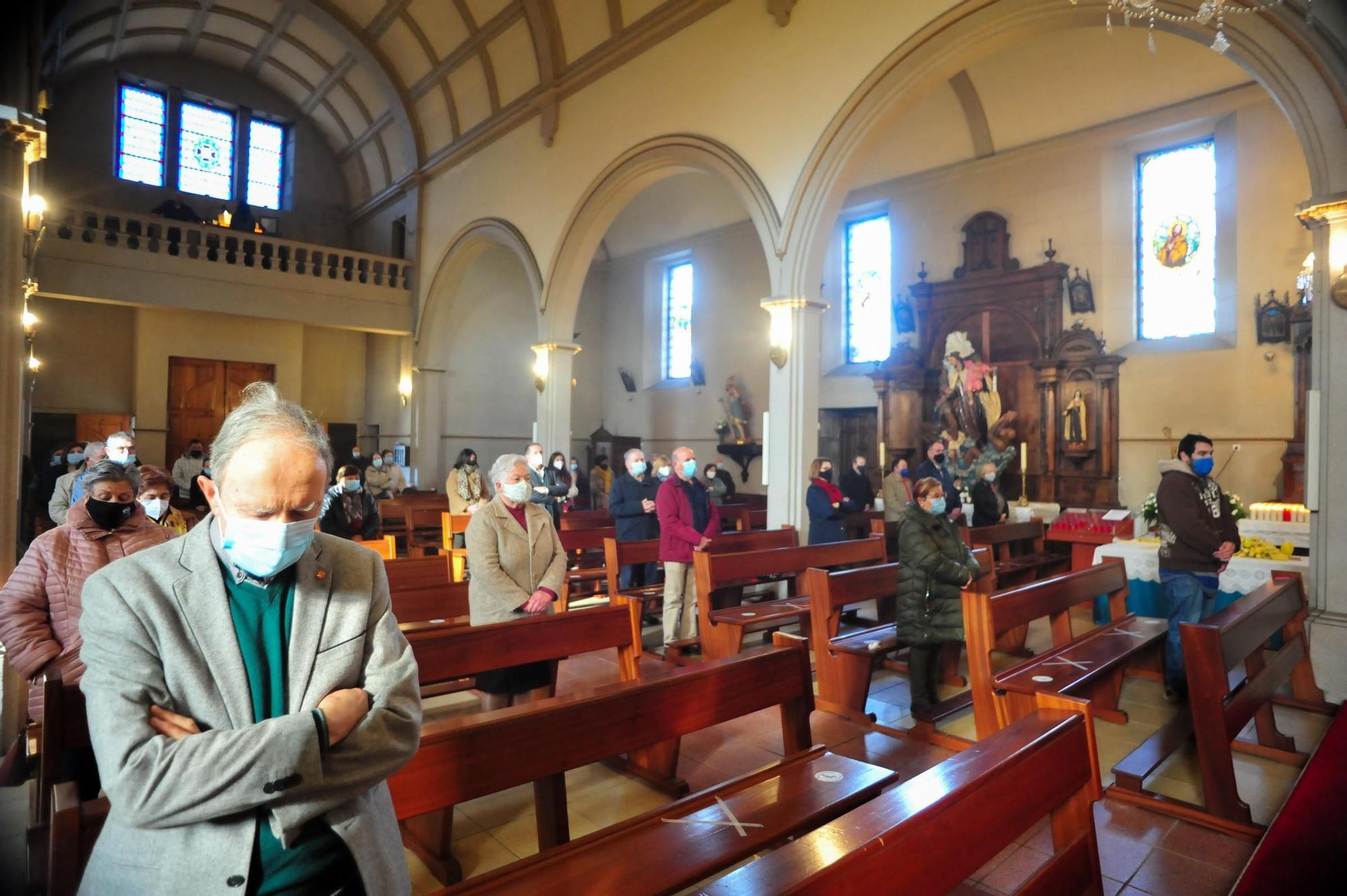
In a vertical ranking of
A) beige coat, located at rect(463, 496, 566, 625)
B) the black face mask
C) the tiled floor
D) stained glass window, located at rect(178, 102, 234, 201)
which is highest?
stained glass window, located at rect(178, 102, 234, 201)

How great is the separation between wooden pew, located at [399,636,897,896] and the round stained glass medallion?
366 inches

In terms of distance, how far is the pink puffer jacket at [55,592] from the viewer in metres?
2.54

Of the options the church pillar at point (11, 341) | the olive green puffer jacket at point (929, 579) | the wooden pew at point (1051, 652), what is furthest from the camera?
the olive green puffer jacket at point (929, 579)

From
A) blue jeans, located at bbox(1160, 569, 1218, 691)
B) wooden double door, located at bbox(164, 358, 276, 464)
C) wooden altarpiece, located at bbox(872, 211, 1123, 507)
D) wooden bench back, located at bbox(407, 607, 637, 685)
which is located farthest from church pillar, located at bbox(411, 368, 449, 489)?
blue jeans, located at bbox(1160, 569, 1218, 691)

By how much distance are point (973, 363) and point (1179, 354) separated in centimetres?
240

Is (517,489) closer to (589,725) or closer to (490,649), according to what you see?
(490,649)

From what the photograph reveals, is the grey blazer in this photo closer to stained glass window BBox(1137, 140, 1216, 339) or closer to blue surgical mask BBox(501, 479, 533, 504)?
blue surgical mask BBox(501, 479, 533, 504)

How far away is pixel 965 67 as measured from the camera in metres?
6.90

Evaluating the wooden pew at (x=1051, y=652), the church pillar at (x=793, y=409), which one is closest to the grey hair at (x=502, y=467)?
the wooden pew at (x=1051, y=652)

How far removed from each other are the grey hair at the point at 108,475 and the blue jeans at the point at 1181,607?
4.98 m

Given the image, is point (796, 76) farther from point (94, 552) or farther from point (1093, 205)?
point (94, 552)

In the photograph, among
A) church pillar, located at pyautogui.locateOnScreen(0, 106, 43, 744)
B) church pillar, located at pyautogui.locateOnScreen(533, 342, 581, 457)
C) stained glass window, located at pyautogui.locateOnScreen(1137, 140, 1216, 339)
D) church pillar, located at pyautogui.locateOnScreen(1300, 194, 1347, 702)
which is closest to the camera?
church pillar, located at pyautogui.locateOnScreen(0, 106, 43, 744)

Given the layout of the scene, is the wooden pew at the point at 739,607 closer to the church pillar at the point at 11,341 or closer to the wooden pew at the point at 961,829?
the wooden pew at the point at 961,829

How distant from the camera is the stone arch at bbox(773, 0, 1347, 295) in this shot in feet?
15.1
